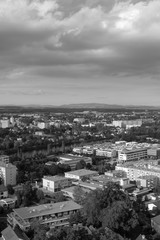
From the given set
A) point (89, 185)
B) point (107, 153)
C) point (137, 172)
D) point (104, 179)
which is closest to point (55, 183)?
point (89, 185)

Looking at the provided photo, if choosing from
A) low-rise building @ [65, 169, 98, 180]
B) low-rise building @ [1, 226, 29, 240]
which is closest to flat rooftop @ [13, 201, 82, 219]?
low-rise building @ [1, 226, 29, 240]

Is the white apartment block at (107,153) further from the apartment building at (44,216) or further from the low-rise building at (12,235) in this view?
the low-rise building at (12,235)

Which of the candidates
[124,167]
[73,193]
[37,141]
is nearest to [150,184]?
[124,167]

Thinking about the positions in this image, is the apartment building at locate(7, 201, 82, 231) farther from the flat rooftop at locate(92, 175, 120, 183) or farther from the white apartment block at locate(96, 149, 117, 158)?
the white apartment block at locate(96, 149, 117, 158)

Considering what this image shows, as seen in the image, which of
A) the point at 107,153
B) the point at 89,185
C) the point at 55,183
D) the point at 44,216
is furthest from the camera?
the point at 107,153

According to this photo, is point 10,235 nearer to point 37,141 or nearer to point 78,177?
point 78,177

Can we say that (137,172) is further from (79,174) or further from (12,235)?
(12,235)
